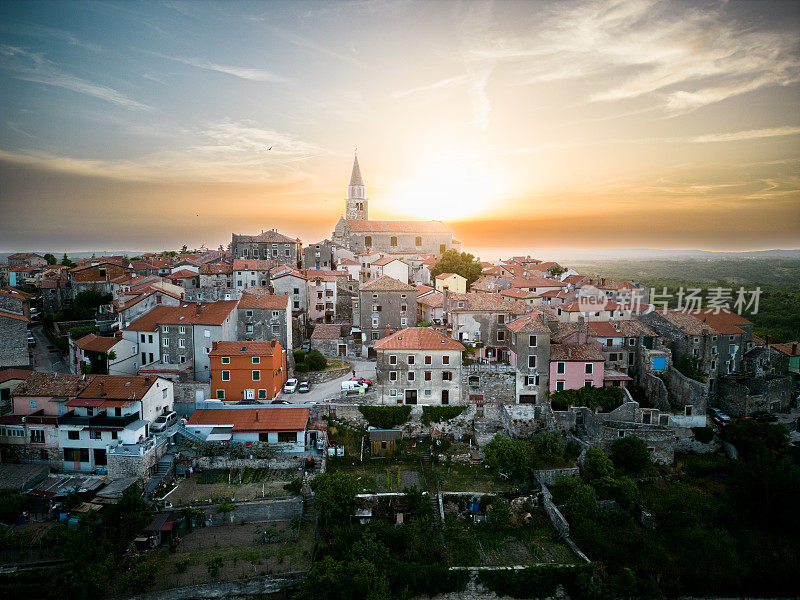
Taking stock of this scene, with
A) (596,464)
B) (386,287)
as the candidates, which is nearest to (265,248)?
(386,287)

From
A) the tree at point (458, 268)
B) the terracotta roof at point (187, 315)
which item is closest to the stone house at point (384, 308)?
the terracotta roof at point (187, 315)

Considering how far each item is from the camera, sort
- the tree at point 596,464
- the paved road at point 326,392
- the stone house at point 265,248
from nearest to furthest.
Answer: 1. the tree at point 596,464
2. the paved road at point 326,392
3. the stone house at point 265,248

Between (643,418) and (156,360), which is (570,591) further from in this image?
(156,360)

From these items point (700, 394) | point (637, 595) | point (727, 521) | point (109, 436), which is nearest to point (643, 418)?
point (700, 394)

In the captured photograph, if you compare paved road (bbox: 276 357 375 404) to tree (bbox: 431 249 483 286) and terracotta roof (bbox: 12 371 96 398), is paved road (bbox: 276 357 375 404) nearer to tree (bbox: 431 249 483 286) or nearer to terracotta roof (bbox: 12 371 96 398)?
terracotta roof (bbox: 12 371 96 398)

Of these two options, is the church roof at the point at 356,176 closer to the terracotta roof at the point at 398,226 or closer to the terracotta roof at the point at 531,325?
the terracotta roof at the point at 398,226
